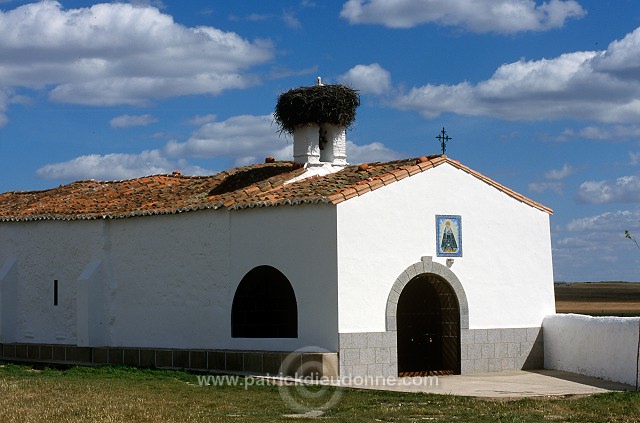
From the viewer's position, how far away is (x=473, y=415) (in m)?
12.5

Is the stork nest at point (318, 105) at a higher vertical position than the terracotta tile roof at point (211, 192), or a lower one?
higher

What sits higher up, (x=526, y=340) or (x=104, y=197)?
(x=104, y=197)

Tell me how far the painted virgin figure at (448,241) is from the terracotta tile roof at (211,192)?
124 centimetres

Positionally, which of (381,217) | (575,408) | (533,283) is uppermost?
(381,217)

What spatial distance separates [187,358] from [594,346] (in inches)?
311

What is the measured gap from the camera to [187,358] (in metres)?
18.4

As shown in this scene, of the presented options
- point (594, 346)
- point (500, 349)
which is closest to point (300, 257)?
point (500, 349)

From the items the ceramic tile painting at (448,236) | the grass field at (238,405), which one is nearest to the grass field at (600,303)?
the ceramic tile painting at (448,236)

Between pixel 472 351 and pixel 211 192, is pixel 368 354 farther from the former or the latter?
pixel 211 192

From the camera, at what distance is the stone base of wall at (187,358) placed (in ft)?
53.7

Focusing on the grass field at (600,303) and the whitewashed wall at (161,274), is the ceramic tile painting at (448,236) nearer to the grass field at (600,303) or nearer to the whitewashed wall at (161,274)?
the whitewashed wall at (161,274)

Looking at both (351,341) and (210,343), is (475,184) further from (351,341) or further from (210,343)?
(210,343)

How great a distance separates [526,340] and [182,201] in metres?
7.87

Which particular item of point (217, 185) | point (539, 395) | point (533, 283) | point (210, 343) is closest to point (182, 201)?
point (217, 185)
